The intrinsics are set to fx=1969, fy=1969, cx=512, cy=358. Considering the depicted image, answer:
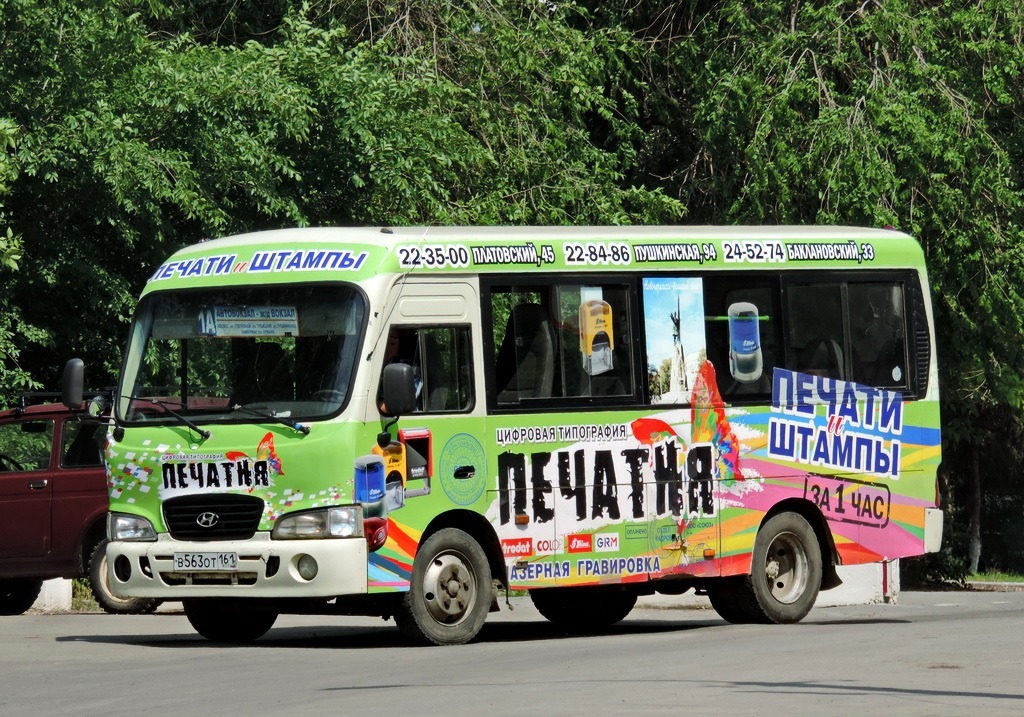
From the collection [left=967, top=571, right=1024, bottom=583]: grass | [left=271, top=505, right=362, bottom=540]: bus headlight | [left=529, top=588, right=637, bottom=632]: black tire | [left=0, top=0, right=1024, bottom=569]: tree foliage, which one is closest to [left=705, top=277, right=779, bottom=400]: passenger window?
[left=529, top=588, right=637, bottom=632]: black tire

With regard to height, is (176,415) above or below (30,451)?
above

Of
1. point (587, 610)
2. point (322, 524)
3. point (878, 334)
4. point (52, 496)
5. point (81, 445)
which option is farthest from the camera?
point (81, 445)

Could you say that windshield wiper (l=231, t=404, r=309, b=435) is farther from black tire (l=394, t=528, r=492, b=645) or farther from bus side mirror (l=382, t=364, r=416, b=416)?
black tire (l=394, t=528, r=492, b=645)

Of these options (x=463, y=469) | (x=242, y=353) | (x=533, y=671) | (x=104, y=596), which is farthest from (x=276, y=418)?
(x=104, y=596)

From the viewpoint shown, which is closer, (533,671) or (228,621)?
(533,671)

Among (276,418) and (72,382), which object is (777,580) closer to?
(276,418)

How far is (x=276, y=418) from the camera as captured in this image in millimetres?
12875

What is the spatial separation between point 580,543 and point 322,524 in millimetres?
2124

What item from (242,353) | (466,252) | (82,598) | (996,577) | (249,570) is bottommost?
(996,577)

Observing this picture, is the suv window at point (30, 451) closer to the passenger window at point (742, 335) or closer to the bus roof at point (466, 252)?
the bus roof at point (466, 252)

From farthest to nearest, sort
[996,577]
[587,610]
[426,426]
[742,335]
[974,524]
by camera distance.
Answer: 1. [996,577]
2. [974,524]
3. [587,610]
4. [742,335]
5. [426,426]

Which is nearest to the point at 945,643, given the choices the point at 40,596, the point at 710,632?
the point at 710,632

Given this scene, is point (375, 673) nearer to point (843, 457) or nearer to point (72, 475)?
point (843, 457)

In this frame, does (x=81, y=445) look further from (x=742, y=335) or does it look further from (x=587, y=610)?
(x=742, y=335)
